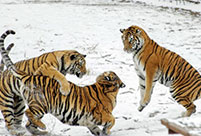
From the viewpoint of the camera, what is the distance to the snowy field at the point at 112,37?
229 inches

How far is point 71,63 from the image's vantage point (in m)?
5.59

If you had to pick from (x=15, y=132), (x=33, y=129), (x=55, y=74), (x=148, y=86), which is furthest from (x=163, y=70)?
(x=15, y=132)

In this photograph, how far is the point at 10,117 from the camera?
4.99 metres

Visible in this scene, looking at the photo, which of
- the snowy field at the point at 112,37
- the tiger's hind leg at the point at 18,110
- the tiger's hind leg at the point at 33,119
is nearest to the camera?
the tiger's hind leg at the point at 33,119

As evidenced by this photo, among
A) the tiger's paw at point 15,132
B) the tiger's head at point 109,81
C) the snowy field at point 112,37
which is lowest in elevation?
the snowy field at point 112,37

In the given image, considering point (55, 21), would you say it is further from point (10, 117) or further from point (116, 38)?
point (10, 117)

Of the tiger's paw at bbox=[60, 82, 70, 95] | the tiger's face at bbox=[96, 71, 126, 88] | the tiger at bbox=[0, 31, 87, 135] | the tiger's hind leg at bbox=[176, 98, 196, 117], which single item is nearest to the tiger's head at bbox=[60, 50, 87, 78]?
the tiger at bbox=[0, 31, 87, 135]

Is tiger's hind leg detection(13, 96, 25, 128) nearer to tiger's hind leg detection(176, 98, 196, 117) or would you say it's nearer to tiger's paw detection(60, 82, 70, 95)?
tiger's paw detection(60, 82, 70, 95)

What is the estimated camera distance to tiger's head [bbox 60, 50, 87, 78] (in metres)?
5.55

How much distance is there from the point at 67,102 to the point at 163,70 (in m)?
1.72

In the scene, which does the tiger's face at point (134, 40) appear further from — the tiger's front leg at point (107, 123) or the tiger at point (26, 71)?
the tiger's front leg at point (107, 123)

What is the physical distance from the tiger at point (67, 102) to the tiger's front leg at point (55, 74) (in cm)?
5

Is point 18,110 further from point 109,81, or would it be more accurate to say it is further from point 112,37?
point 112,37

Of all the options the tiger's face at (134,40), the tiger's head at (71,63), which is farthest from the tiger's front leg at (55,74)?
the tiger's face at (134,40)
